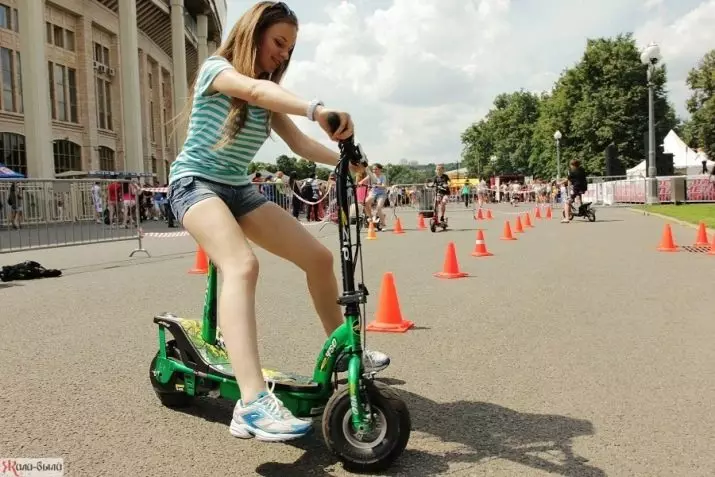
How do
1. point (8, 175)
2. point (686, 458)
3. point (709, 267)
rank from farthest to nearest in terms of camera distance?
point (8, 175)
point (709, 267)
point (686, 458)

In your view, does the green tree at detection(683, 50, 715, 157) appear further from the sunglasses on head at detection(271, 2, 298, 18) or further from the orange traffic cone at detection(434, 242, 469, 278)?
the sunglasses on head at detection(271, 2, 298, 18)

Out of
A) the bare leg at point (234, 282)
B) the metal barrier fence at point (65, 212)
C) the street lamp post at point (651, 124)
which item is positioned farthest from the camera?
the street lamp post at point (651, 124)

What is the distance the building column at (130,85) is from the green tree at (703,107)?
1705 inches

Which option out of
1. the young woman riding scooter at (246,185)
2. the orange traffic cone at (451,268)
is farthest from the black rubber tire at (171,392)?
the orange traffic cone at (451,268)

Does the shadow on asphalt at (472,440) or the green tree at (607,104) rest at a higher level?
the green tree at (607,104)

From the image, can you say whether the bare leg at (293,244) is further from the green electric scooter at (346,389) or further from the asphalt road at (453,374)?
the asphalt road at (453,374)

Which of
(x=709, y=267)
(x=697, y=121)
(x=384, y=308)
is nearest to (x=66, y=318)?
(x=384, y=308)

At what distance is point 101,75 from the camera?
4578 cm

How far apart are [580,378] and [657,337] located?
1.41 meters

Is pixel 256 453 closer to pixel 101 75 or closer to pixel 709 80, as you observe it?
pixel 101 75

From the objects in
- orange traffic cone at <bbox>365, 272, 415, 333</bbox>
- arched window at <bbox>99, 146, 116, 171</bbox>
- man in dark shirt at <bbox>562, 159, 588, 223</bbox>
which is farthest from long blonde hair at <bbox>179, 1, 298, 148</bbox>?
arched window at <bbox>99, 146, 116, 171</bbox>

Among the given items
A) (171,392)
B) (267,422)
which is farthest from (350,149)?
(171,392)

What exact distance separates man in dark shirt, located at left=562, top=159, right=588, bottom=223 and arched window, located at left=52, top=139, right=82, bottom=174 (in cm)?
3009

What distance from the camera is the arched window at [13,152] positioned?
3491 cm
